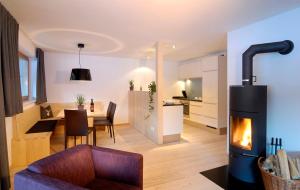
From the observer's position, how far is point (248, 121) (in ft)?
7.33

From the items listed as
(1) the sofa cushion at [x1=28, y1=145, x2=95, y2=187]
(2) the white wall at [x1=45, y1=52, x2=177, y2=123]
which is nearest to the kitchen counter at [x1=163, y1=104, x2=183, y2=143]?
(2) the white wall at [x1=45, y1=52, x2=177, y2=123]

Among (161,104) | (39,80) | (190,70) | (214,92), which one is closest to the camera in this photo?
(161,104)

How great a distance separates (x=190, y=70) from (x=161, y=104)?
2595mm

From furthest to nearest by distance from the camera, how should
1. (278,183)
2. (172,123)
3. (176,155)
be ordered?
(172,123), (176,155), (278,183)

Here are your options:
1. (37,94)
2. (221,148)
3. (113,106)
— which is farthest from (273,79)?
(37,94)

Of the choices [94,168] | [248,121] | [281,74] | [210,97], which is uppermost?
[281,74]

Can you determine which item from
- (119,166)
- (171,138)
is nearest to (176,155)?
(171,138)

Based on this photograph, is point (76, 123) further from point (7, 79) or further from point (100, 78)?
point (100, 78)

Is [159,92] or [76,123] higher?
[159,92]

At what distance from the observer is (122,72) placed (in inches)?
225

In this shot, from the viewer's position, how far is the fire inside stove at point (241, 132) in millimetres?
2244

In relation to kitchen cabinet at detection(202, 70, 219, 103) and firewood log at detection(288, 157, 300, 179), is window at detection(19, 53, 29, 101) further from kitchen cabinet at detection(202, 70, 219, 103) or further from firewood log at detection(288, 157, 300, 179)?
firewood log at detection(288, 157, 300, 179)

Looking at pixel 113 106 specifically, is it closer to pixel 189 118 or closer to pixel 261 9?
pixel 189 118

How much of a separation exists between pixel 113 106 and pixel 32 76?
2285mm
